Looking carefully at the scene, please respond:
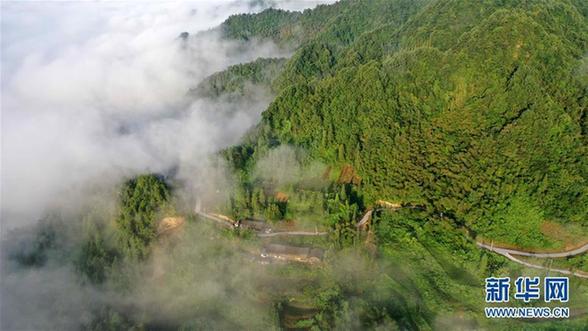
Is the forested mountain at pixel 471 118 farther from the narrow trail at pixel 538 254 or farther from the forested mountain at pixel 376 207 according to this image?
the narrow trail at pixel 538 254

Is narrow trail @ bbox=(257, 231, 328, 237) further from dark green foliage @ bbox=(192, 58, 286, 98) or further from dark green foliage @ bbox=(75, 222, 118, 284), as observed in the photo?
dark green foliage @ bbox=(192, 58, 286, 98)

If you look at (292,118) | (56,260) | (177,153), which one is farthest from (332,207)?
(56,260)

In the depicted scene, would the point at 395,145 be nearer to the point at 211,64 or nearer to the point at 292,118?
the point at 292,118

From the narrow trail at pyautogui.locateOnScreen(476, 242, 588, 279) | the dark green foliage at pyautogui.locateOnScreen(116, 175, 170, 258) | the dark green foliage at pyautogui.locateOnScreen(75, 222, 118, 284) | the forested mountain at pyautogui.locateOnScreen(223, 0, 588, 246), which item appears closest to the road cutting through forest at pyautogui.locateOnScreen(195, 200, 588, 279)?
the narrow trail at pyautogui.locateOnScreen(476, 242, 588, 279)

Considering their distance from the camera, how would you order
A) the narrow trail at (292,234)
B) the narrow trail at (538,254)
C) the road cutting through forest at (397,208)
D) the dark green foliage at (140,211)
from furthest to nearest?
the narrow trail at (292,234)
the dark green foliage at (140,211)
the road cutting through forest at (397,208)
the narrow trail at (538,254)

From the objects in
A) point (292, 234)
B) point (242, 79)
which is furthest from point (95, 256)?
point (242, 79)

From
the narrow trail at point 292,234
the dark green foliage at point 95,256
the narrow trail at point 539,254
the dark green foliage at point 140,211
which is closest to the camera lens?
the narrow trail at point 539,254

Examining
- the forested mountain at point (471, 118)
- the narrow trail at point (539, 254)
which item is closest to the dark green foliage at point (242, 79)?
the forested mountain at point (471, 118)

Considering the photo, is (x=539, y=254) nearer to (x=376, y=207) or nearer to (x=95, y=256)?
(x=376, y=207)
